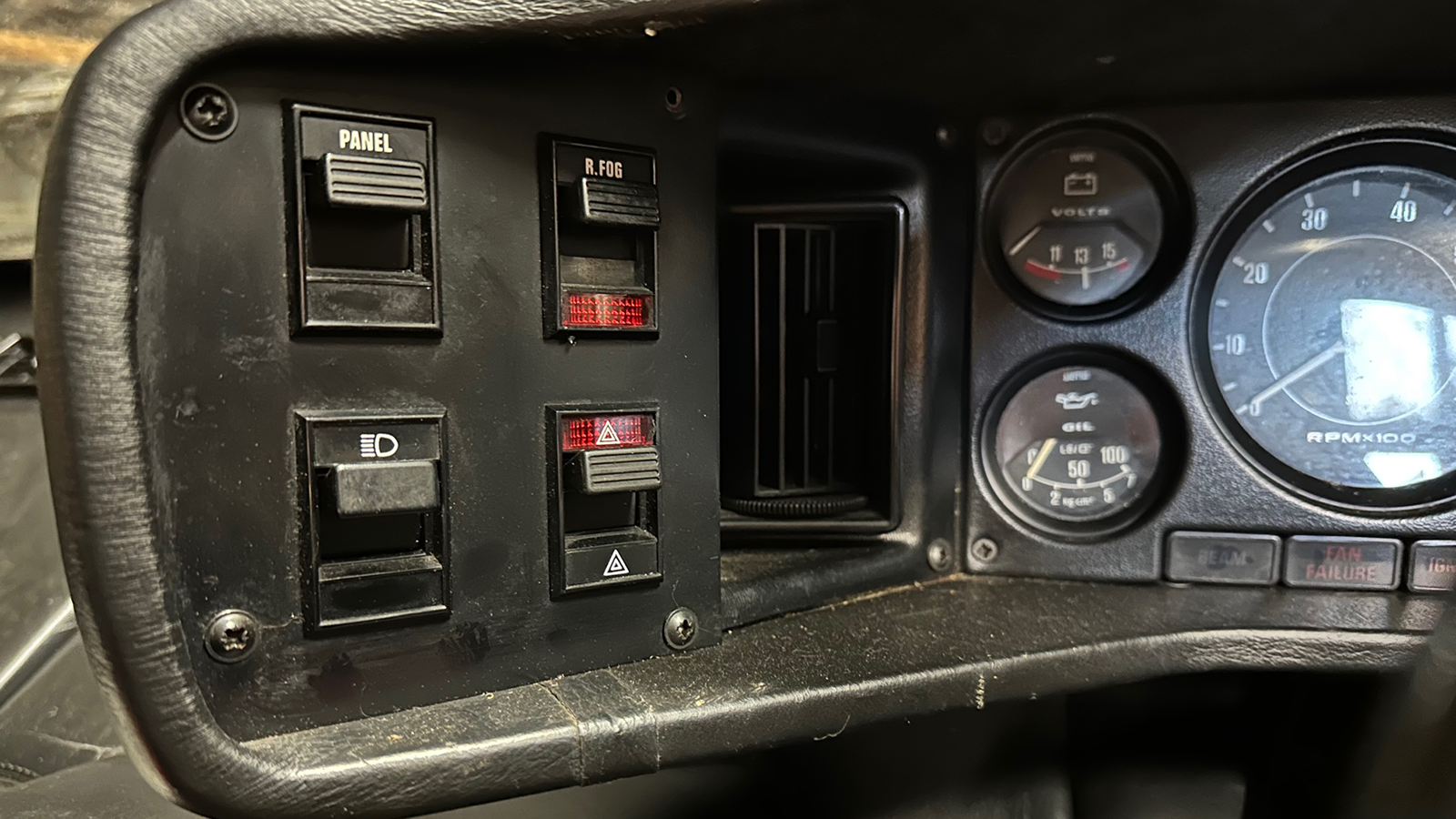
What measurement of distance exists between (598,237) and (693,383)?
15cm

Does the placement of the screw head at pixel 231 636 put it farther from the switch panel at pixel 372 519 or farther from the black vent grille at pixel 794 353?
the black vent grille at pixel 794 353

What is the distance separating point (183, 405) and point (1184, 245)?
1.00 m

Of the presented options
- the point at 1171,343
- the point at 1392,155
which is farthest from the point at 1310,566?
the point at 1392,155

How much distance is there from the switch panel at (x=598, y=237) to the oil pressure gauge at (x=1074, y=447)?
20.7 inches

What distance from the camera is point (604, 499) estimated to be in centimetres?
73

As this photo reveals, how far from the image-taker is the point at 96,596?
510 millimetres

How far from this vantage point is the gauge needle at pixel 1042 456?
3.46ft

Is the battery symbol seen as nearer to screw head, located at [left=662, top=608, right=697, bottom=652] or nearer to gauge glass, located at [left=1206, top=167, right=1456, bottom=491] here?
gauge glass, located at [left=1206, top=167, right=1456, bottom=491]

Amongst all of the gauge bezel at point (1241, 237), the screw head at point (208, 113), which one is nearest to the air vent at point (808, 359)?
the gauge bezel at point (1241, 237)

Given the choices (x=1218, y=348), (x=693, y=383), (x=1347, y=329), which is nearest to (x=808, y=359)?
(x=693, y=383)

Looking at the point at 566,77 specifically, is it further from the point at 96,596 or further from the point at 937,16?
the point at 96,596

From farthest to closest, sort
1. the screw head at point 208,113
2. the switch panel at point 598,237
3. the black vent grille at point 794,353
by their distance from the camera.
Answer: the black vent grille at point 794,353 → the switch panel at point 598,237 → the screw head at point 208,113

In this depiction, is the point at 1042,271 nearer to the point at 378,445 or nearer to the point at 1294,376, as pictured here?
the point at 1294,376

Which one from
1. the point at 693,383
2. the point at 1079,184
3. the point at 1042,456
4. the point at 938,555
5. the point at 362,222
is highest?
the point at 1079,184
